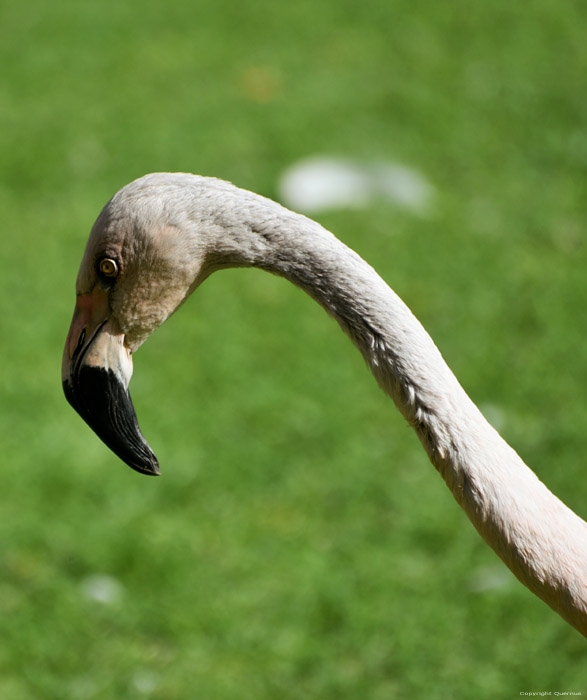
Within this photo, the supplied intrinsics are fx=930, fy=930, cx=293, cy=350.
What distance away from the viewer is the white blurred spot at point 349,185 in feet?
16.9

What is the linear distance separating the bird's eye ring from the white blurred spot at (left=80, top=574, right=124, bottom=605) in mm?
1628

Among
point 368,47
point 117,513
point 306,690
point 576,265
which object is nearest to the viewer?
point 306,690

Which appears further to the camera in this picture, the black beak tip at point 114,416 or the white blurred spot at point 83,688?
the white blurred spot at point 83,688

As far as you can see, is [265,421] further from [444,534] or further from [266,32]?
[266,32]

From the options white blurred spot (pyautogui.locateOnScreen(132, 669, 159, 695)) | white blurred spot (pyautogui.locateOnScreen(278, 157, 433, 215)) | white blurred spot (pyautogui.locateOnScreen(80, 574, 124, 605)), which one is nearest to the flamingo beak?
white blurred spot (pyautogui.locateOnScreen(132, 669, 159, 695))

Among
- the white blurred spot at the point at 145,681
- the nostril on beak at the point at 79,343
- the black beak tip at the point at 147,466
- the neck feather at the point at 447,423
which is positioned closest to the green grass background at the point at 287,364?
the white blurred spot at the point at 145,681

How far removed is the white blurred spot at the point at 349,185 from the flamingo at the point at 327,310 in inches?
119

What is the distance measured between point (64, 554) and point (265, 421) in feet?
3.44

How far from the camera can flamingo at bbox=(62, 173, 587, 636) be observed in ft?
5.74

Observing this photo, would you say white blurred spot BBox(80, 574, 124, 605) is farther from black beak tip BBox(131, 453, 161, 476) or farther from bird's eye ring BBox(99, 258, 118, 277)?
bird's eye ring BBox(99, 258, 118, 277)

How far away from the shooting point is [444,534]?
3.57 metres

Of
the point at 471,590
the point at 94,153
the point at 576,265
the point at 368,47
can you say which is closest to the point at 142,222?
the point at 471,590

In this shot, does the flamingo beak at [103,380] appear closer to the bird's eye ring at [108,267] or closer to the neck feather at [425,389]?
the bird's eye ring at [108,267]

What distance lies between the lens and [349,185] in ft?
17.6
